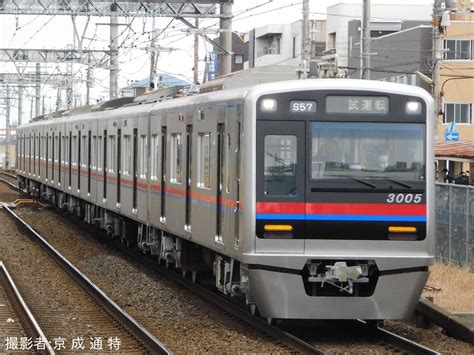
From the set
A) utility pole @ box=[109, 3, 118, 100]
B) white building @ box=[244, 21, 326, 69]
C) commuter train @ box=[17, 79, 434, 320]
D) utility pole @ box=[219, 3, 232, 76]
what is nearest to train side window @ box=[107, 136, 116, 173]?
utility pole @ box=[219, 3, 232, 76]

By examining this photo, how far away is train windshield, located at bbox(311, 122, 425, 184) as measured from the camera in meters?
10.1

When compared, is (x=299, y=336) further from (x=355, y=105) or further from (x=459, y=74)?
A: (x=459, y=74)

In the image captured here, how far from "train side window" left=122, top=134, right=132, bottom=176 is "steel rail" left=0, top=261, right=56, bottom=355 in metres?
2.67

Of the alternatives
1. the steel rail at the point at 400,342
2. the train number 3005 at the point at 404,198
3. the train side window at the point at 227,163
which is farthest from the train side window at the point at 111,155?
the train number 3005 at the point at 404,198

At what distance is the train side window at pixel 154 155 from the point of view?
15555mm

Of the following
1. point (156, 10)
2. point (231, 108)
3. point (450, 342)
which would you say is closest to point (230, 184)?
point (231, 108)

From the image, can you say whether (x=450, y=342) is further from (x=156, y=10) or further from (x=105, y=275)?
(x=156, y=10)

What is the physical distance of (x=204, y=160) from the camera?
40.5ft

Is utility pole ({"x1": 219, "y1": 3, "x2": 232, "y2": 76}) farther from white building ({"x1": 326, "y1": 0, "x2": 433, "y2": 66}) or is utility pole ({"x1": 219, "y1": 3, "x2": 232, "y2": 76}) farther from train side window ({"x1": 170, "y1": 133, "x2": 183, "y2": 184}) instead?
white building ({"x1": 326, "y1": 0, "x2": 433, "y2": 66})

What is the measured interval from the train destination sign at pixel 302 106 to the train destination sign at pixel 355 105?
144mm

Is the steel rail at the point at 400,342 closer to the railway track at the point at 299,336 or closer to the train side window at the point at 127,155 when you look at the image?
the railway track at the point at 299,336

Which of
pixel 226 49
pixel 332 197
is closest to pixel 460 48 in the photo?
pixel 226 49

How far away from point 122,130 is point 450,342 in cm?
977

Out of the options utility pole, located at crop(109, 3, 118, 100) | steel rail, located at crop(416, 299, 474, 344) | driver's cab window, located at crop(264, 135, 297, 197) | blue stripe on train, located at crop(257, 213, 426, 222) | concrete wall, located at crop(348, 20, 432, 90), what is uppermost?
concrete wall, located at crop(348, 20, 432, 90)
